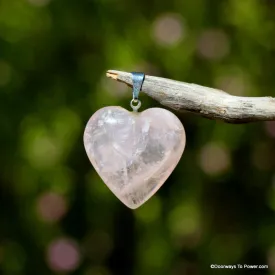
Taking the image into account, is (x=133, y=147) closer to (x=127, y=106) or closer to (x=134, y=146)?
(x=134, y=146)

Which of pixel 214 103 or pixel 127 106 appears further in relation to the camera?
pixel 127 106

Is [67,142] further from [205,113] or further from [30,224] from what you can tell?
[205,113]

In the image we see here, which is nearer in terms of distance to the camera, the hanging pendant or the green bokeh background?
the hanging pendant

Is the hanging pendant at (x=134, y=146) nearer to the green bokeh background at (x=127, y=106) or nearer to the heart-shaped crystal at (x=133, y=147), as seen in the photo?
the heart-shaped crystal at (x=133, y=147)

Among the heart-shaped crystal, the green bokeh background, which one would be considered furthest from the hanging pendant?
the green bokeh background

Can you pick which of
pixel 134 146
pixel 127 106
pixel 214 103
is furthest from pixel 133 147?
pixel 127 106

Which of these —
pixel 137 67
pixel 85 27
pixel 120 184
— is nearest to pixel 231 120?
pixel 120 184

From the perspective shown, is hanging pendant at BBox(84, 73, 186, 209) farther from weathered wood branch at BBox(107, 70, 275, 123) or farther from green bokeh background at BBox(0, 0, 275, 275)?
green bokeh background at BBox(0, 0, 275, 275)
